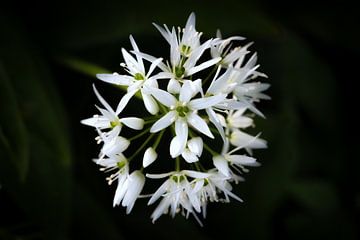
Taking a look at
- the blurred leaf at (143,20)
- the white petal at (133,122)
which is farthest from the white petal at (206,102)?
the blurred leaf at (143,20)

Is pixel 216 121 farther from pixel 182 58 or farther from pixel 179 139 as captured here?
pixel 182 58

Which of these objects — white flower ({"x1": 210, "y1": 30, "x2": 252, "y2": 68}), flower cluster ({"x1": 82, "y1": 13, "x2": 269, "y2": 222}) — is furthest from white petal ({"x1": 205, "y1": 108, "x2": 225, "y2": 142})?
white flower ({"x1": 210, "y1": 30, "x2": 252, "y2": 68})

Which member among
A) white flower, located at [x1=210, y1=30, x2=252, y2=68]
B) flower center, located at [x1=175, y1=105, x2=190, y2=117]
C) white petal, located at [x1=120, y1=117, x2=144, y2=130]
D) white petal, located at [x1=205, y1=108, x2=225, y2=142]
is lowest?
white petal, located at [x1=205, y1=108, x2=225, y2=142]

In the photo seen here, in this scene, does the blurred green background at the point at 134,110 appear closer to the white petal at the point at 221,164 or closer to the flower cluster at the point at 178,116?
the flower cluster at the point at 178,116

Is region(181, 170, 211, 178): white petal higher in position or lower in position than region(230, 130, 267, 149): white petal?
lower
